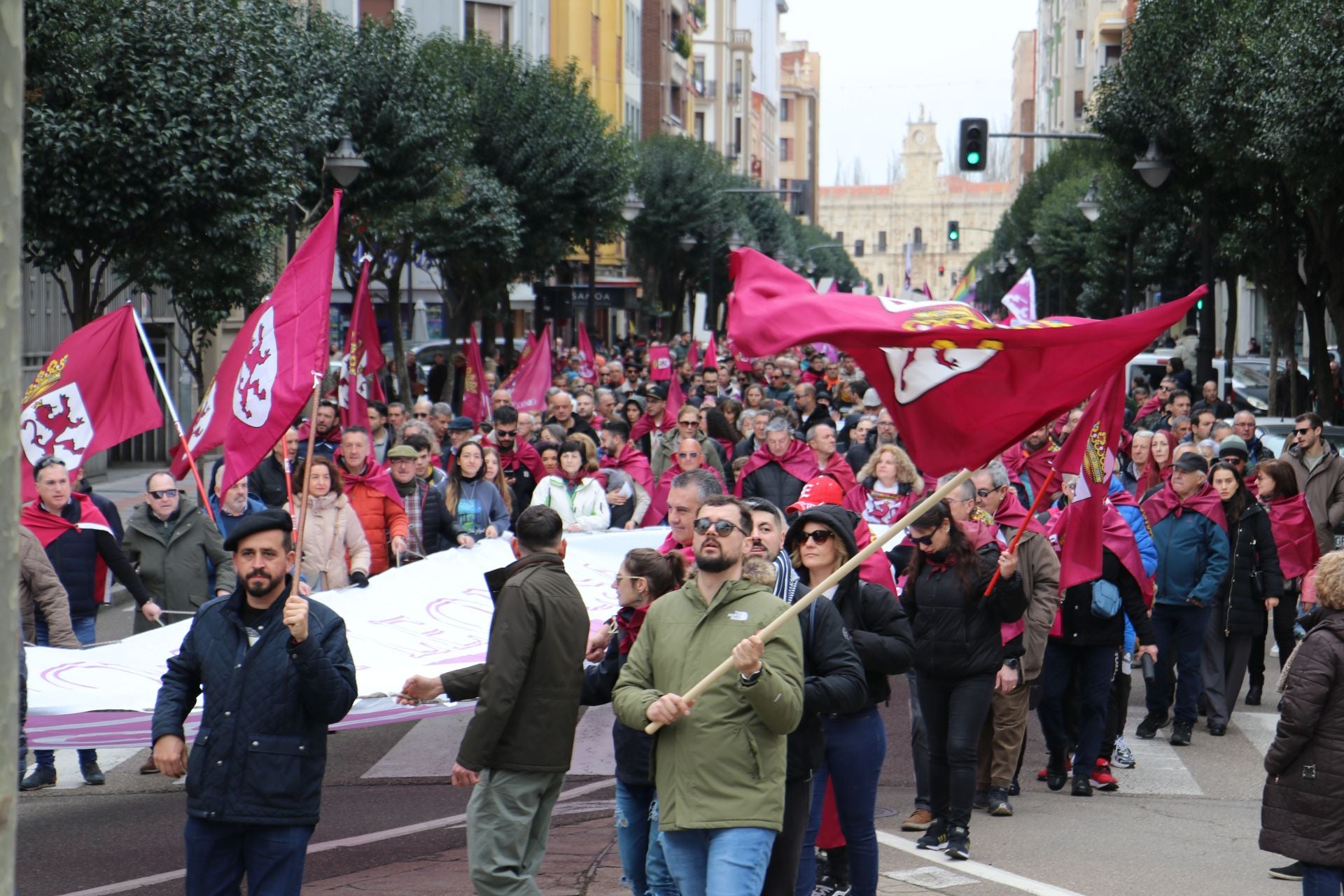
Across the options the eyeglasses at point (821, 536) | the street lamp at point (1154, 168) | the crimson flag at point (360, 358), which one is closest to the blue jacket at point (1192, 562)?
the eyeglasses at point (821, 536)

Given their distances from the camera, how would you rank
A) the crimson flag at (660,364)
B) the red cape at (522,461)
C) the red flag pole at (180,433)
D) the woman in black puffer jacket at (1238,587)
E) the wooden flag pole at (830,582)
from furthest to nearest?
the crimson flag at (660,364) < the red cape at (522,461) < the woman in black puffer jacket at (1238,587) < the red flag pole at (180,433) < the wooden flag pole at (830,582)

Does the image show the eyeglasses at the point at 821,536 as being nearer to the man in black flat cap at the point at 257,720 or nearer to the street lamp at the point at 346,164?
the man in black flat cap at the point at 257,720

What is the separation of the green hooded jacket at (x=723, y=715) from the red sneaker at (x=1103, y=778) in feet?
14.4

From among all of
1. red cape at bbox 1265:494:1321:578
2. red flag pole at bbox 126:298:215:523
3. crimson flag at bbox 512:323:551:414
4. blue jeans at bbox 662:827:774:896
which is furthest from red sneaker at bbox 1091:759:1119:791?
crimson flag at bbox 512:323:551:414

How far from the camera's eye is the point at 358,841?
26.3 feet

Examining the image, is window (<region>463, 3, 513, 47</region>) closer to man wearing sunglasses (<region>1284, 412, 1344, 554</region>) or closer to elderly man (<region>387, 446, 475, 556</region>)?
man wearing sunglasses (<region>1284, 412, 1344, 554</region>)


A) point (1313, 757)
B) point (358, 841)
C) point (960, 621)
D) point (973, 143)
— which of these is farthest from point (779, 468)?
point (973, 143)

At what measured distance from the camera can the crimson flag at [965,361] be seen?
5.44m

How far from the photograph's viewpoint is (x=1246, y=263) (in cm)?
3503

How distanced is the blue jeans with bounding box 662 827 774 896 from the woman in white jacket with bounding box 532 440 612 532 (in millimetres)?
6276

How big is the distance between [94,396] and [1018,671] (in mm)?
5680

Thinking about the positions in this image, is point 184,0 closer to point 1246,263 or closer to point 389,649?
point 389,649

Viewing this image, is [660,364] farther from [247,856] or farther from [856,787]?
[247,856]

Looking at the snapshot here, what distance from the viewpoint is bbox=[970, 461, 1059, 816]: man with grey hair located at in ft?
27.5
